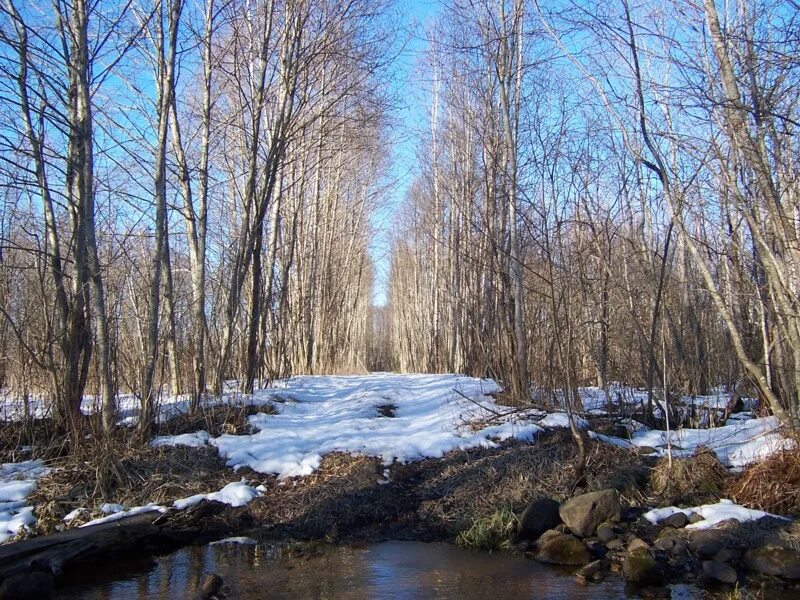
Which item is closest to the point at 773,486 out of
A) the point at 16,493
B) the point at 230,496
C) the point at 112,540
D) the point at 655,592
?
the point at 655,592

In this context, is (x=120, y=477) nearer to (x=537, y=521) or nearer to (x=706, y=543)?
(x=537, y=521)

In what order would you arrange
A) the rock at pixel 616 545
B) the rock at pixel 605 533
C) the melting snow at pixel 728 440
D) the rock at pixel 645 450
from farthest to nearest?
1. the rock at pixel 645 450
2. the melting snow at pixel 728 440
3. the rock at pixel 605 533
4. the rock at pixel 616 545

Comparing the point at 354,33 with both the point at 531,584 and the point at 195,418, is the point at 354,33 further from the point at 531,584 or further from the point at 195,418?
the point at 531,584

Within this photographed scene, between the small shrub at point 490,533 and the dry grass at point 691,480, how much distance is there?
1639 mm

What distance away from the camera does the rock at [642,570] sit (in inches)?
194

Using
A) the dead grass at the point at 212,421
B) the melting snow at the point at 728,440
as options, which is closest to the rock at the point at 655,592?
the melting snow at the point at 728,440

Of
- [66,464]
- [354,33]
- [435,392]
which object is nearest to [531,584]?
[66,464]

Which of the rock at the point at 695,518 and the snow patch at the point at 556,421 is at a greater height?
the snow patch at the point at 556,421

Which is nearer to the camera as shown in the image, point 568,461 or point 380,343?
point 568,461

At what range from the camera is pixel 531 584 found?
5008 mm

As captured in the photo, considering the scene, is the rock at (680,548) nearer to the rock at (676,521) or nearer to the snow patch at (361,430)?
the rock at (676,521)

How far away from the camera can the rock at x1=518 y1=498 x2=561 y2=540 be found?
6.13 m

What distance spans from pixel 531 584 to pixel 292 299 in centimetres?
1344

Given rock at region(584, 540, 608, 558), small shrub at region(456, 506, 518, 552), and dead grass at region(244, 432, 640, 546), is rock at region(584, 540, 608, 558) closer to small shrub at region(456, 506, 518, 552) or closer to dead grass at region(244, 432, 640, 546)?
small shrub at region(456, 506, 518, 552)
